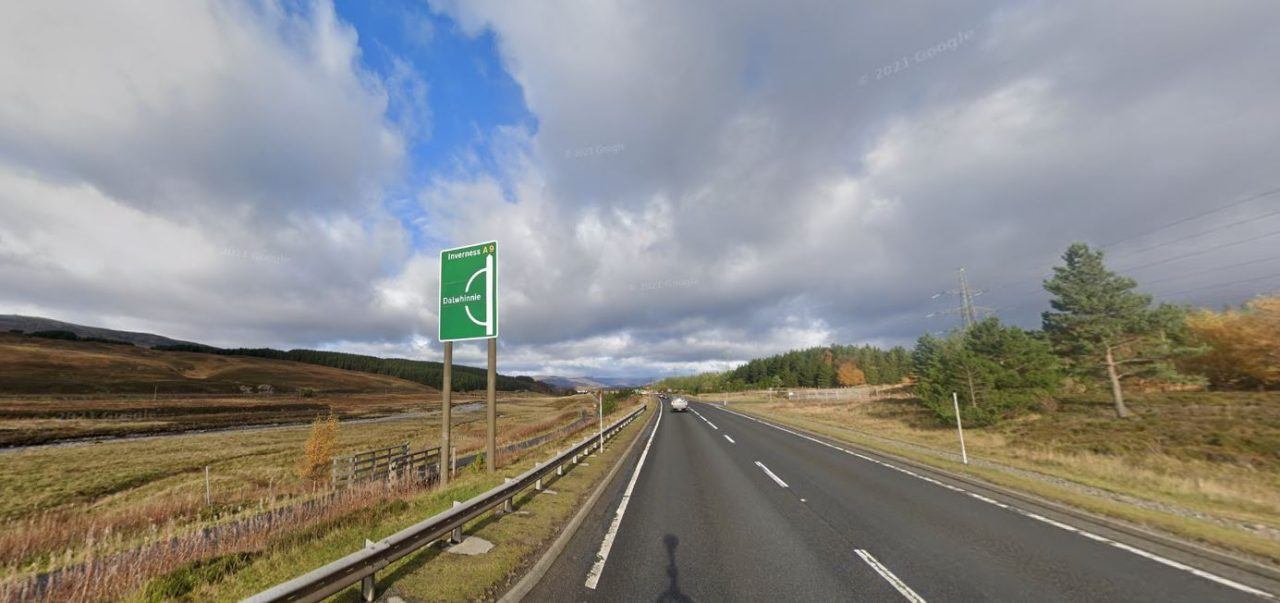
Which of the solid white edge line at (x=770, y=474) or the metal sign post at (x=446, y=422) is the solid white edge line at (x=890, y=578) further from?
the metal sign post at (x=446, y=422)

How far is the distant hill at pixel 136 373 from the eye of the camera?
88000 millimetres

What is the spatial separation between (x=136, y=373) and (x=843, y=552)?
16073 cm

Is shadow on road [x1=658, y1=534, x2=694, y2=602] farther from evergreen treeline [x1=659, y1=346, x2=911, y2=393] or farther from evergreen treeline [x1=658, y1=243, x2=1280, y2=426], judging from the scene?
evergreen treeline [x1=659, y1=346, x2=911, y2=393]

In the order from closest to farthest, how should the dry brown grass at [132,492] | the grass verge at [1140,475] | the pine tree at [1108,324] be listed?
the grass verge at [1140,475] → the dry brown grass at [132,492] → the pine tree at [1108,324]

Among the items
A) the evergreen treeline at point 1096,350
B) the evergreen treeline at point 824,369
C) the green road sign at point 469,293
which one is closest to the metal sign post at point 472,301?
the green road sign at point 469,293

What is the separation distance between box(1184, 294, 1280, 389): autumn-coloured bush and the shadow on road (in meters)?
44.3

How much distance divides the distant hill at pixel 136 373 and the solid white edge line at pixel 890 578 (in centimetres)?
13020

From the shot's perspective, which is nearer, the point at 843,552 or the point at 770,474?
the point at 843,552

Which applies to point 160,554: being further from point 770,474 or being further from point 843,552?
point 770,474

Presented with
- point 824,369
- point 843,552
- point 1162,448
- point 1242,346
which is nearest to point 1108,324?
point 1162,448

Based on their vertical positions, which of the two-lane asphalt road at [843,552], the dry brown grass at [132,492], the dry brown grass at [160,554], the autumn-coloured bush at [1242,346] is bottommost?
the dry brown grass at [132,492]

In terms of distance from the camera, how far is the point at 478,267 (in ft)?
45.0

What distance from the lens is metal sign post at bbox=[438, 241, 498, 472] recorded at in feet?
44.1

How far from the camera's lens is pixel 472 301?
1365 cm
